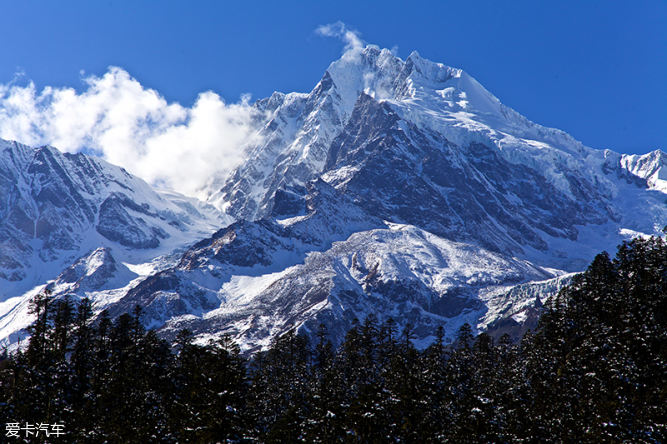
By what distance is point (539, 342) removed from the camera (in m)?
103

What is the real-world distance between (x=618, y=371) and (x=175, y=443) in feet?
147

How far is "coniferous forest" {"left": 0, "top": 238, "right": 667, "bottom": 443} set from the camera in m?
67.6

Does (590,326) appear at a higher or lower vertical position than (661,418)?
higher

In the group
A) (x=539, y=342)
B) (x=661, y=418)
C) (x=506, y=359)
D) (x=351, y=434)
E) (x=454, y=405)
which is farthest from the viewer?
(x=506, y=359)

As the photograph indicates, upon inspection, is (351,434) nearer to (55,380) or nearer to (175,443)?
(175,443)

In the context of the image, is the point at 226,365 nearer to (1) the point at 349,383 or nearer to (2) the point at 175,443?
(2) the point at 175,443

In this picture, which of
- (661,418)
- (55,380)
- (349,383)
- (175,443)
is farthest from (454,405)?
(55,380)

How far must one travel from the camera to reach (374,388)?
238 ft

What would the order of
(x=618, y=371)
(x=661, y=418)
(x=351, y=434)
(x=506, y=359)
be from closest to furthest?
(x=661, y=418)
(x=351, y=434)
(x=618, y=371)
(x=506, y=359)

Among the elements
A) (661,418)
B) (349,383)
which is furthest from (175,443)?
(661,418)

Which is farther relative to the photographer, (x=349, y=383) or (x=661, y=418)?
(x=349, y=383)

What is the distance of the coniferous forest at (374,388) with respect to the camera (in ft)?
222

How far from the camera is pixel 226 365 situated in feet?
234

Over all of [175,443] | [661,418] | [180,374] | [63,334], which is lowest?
[661,418]
